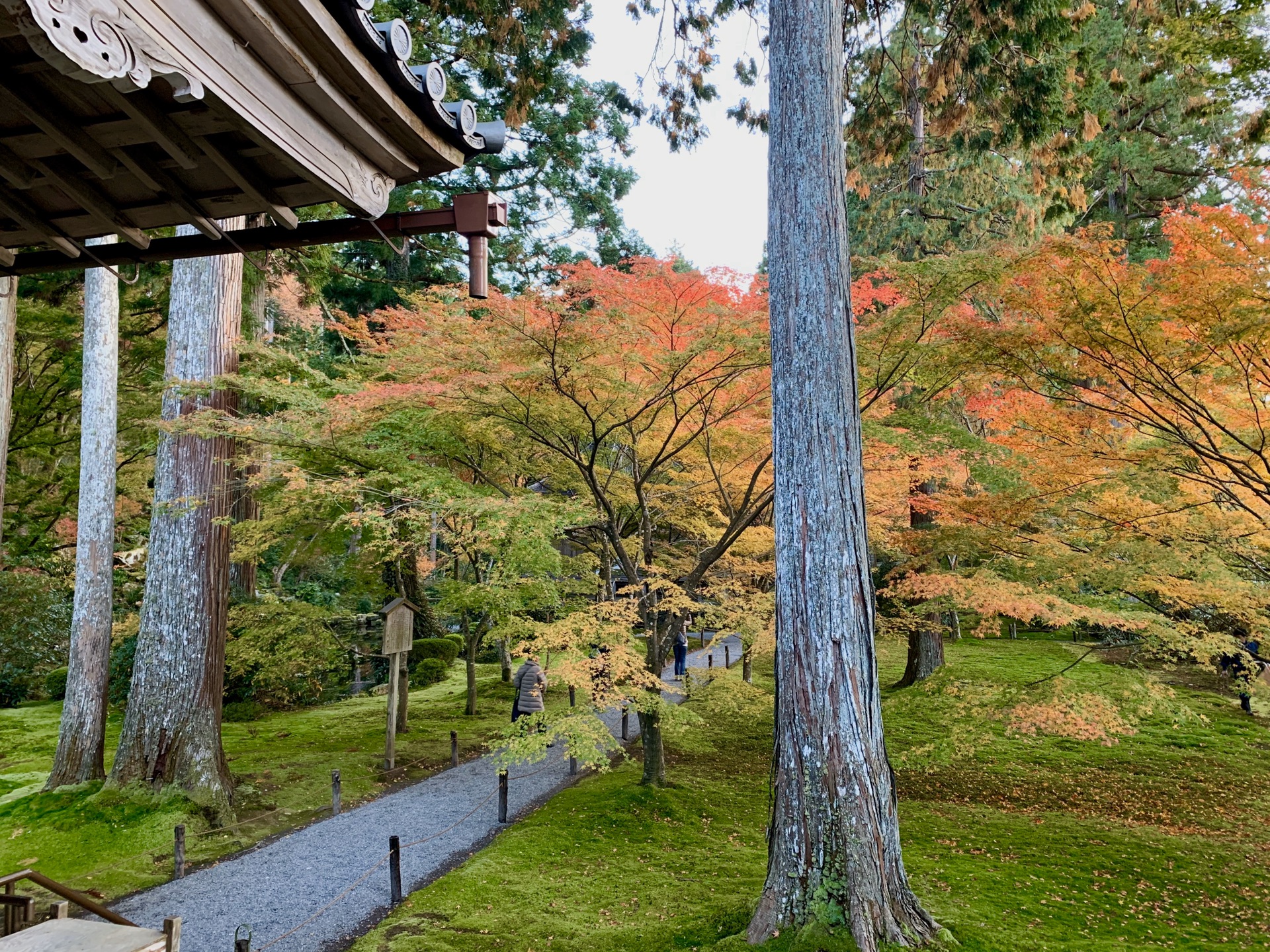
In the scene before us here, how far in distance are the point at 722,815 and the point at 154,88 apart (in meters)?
7.22

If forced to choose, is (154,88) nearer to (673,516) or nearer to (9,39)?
(9,39)

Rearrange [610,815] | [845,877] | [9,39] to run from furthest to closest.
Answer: [610,815] → [845,877] → [9,39]

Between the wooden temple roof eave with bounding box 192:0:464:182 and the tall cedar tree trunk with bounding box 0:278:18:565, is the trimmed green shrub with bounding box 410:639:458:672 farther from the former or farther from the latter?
the wooden temple roof eave with bounding box 192:0:464:182

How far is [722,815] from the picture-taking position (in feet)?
23.1

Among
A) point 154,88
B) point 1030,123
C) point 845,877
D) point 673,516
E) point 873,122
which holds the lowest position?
point 845,877

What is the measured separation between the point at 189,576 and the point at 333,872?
3.38 m

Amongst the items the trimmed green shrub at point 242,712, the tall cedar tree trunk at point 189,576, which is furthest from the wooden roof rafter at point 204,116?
the trimmed green shrub at point 242,712

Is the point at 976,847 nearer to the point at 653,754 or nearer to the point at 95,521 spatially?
the point at 653,754

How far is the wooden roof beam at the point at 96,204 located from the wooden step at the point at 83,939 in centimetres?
290

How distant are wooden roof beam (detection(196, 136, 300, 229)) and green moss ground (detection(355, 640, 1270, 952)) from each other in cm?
405

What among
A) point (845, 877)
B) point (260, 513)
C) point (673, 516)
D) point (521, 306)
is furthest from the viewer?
point (673, 516)

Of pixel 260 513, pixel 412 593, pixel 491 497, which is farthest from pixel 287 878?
pixel 412 593

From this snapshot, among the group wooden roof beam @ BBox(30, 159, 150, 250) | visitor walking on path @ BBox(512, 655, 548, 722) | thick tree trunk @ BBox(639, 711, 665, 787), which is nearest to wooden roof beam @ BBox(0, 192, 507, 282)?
wooden roof beam @ BBox(30, 159, 150, 250)

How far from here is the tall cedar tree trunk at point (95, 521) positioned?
737 cm
